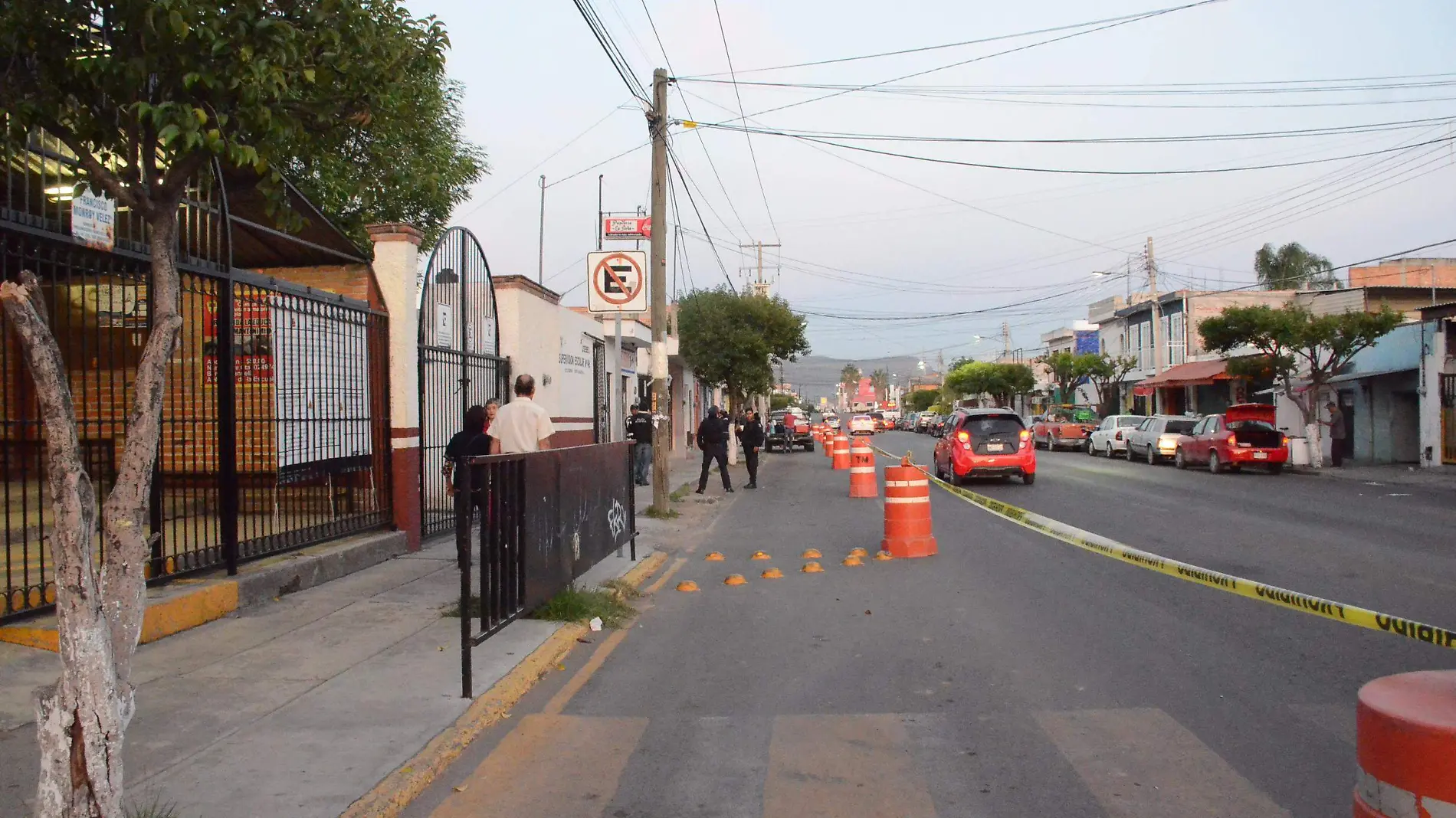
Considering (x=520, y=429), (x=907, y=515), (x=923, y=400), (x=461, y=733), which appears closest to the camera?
(x=461, y=733)

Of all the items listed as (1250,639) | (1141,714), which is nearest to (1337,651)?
(1250,639)

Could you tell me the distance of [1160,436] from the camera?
3102 cm

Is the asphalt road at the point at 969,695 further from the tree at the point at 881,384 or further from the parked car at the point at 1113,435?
the tree at the point at 881,384

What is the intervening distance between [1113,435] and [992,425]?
14945 millimetres

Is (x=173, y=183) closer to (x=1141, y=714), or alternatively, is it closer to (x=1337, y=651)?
(x=1141, y=714)

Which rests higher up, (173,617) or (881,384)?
(881,384)

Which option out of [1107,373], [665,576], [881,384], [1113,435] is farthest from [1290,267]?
[881,384]

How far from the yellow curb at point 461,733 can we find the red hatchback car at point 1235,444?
2256cm

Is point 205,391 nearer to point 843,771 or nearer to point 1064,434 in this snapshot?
point 843,771

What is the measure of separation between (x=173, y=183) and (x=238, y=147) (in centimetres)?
28

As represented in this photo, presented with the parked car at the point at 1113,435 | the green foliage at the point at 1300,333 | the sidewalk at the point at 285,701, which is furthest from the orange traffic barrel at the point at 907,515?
the parked car at the point at 1113,435

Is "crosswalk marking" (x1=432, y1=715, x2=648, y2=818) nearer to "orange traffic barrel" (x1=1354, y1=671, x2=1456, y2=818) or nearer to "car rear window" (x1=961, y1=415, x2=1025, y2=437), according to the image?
"orange traffic barrel" (x1=1354, y1=671, x2=1456, y2=818)

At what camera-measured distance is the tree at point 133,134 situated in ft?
11.4

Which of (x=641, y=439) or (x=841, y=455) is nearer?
(x=641, y=439)
